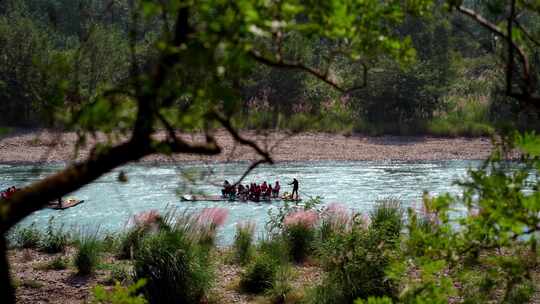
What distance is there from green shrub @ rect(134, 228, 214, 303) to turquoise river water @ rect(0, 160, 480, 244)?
5978 mm

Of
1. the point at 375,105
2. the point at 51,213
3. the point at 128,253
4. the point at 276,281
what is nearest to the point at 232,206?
the point at 51,213

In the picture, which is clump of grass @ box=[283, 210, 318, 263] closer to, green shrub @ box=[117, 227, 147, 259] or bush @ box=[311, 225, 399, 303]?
green shrub @ box=[117, 227, 147, 259]

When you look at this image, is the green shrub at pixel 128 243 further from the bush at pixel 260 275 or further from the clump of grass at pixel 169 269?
the clump of grass at pixel 169 269

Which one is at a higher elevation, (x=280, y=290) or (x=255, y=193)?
(x=255, y=193)

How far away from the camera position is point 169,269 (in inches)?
404

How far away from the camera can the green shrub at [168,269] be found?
10.3 m

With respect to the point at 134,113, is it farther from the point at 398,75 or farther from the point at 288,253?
the point at 398,75

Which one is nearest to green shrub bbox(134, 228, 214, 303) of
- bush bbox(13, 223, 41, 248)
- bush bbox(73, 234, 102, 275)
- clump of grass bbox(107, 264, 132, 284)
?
clump of grass bbox(107, 264, 132, 284)

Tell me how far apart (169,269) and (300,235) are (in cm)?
402

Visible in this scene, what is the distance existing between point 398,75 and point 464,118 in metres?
4.59

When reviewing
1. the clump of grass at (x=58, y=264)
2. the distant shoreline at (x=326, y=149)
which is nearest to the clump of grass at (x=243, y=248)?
the clump of grass at (x=58, y=264)

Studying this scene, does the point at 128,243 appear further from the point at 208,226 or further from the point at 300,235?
the point at 300,235

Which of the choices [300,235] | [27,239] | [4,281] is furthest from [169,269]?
[4,281]

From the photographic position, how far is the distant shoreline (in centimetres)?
3444
